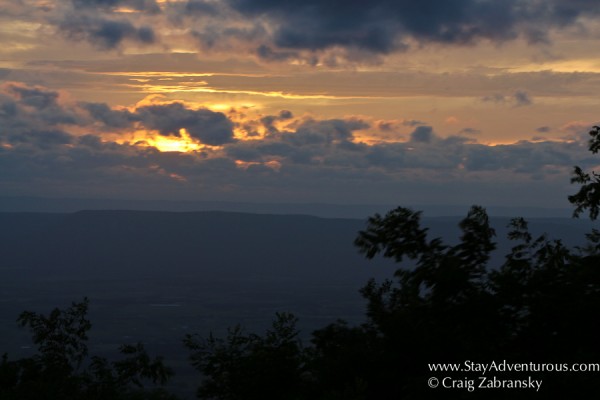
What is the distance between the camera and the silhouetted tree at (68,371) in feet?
72.7

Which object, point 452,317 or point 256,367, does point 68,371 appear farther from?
point 452,317

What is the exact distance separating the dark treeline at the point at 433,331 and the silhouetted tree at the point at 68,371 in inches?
4.0

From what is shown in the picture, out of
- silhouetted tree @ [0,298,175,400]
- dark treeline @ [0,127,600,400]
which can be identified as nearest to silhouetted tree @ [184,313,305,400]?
dark treeline @ [0,127,600,400]

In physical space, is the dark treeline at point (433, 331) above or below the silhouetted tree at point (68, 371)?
above

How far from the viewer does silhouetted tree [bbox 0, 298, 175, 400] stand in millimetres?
22172

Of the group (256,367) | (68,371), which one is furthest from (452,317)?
(68,371)

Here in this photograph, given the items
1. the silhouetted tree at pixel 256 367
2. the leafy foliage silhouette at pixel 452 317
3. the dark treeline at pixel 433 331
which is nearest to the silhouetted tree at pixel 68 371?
the dark treeline at pixel 433 331

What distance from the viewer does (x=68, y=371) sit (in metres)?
25.2

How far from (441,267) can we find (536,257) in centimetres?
354

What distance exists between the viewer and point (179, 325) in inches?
7756

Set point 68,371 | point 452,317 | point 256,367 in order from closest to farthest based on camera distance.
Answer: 1. point 452,317
2. point 256,367
3. point 68,371

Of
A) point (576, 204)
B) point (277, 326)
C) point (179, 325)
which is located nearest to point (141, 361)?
point (277, 326)

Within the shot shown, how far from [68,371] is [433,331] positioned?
12.4 m

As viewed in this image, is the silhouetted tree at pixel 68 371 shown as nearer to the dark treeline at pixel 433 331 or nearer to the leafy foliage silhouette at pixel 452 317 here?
the dark treeline at pixel 433 331
